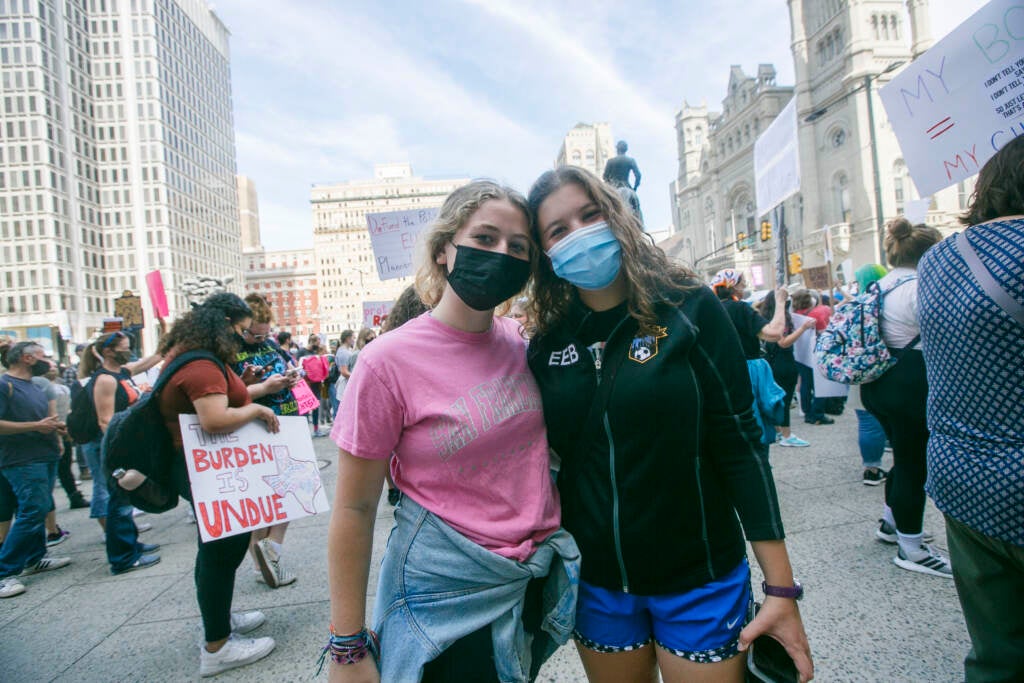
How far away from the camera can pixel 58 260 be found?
60.9m

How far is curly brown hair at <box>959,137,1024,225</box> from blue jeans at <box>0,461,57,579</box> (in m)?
6.62

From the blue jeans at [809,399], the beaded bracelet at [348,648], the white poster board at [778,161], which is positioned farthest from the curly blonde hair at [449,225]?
the blue jeans at [809,399]

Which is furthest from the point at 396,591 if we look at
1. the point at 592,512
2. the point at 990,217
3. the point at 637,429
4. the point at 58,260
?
the point at 58,260

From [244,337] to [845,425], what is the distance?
312 inches

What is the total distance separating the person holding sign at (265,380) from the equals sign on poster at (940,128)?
4469mm

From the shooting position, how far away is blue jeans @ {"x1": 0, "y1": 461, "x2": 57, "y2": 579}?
443 cm

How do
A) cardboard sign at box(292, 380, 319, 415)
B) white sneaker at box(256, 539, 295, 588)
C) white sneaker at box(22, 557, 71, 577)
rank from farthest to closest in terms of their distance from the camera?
cardboard sign at box(292, 380, 319, 415) → white sneaker at box(22, 557, 71, 577) → white sneaker at box(256, 539, 295, 588)

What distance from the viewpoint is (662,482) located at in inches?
58.5

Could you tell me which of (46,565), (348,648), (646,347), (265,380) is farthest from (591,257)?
(46,565)

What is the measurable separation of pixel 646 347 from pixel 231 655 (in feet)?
9.79

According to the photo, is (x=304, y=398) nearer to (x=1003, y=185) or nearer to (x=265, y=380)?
(x=265, y=380)

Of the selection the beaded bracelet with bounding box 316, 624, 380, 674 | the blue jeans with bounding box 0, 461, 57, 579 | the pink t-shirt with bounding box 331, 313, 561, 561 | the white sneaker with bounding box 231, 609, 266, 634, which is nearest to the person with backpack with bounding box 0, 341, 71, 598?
the blue jeans with bounding box 0, 461, 57, 579

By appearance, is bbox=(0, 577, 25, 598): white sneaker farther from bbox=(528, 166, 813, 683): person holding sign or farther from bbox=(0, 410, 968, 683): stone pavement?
bbox=(528, 166, 813, 683): person holding sign

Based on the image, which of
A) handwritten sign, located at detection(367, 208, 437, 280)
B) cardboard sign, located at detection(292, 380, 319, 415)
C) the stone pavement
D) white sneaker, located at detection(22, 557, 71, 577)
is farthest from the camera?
handwritten sign, located at detection(367, 208, 437, 280)
